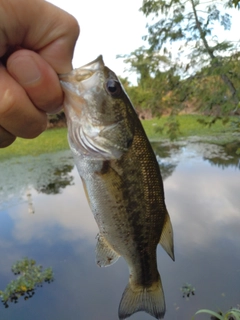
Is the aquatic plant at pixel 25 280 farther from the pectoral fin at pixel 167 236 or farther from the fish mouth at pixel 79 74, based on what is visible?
the fish mouth at pixel 79 74

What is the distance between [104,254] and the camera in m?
1.48

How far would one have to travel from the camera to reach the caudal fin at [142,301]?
150 cm

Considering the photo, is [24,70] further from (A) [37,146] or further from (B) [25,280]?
(A) [37,146]

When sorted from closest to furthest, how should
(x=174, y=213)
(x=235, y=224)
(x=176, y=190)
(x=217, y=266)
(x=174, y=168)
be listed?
(x=217, y=266) < (x=235, y=224) < (x=174, y=213) < (x=176, y=190) < (x=174, y=168)

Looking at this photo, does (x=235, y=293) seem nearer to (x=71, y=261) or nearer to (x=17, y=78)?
(x=71, y=261)

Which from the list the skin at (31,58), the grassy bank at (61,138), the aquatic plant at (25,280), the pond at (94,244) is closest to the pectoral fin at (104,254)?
the skin at (31,58)

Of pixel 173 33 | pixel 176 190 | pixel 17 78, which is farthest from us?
pixel 176 190

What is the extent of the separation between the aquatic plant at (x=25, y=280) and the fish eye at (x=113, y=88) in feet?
10.7

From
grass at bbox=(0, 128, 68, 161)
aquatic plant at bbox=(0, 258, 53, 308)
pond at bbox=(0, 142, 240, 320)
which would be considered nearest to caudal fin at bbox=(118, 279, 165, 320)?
pond at bbox=(0, 142, 240, 320)

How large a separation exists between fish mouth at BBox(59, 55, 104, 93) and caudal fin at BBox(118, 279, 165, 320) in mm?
960

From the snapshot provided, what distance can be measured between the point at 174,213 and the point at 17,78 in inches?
191

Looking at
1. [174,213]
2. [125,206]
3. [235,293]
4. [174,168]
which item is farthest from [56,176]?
[125,206]

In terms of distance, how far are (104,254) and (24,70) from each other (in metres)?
0.85

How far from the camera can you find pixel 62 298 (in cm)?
381
